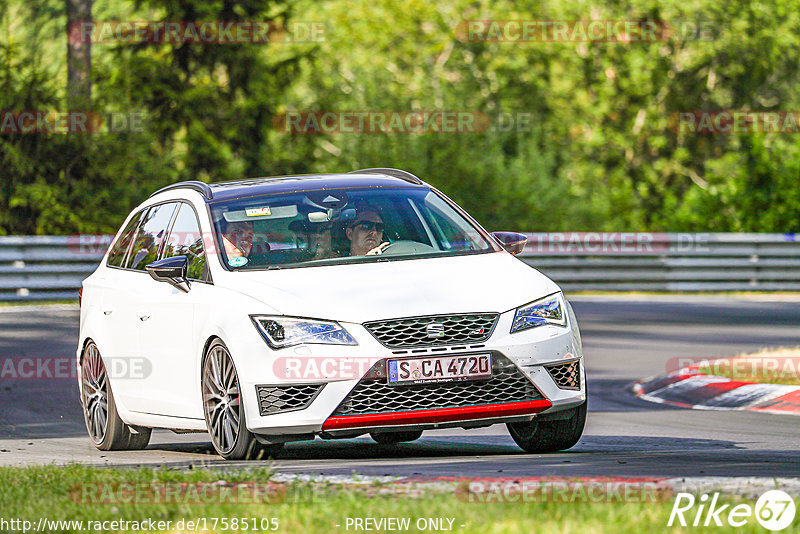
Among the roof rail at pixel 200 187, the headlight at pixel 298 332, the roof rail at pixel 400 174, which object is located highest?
the roof rail at pixel 400 174

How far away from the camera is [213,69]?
123 ft

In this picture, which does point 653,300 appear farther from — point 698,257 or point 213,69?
point 213,69

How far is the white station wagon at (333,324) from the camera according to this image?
8.38 m

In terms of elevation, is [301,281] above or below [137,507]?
above

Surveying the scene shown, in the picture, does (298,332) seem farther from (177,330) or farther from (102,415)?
(102,415)

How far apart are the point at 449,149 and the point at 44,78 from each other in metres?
10.4

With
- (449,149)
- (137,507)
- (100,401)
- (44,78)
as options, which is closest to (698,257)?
(449,149)

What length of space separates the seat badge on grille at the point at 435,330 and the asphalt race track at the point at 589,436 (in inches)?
27.5

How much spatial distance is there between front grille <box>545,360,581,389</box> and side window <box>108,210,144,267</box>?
3643 millimetres
